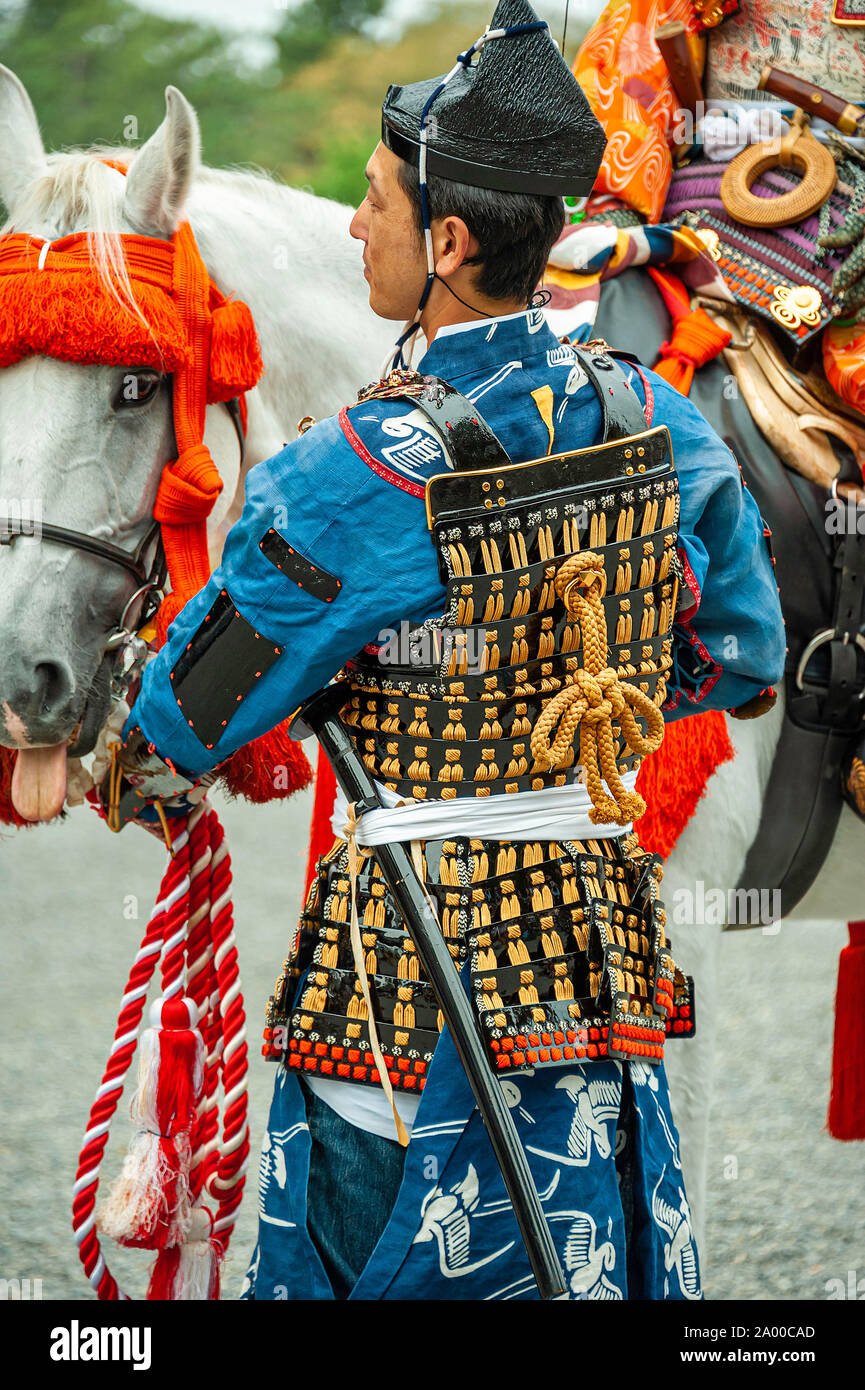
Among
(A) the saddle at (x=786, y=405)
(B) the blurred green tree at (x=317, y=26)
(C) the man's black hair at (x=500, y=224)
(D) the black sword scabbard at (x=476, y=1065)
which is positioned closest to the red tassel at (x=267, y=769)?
(D) the black sword scabbard at (x=476, y=1065)

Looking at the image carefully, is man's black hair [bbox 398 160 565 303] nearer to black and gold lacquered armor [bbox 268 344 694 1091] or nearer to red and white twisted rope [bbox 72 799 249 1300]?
black and gold lacquered armor [bbox 268 344 694 1091]

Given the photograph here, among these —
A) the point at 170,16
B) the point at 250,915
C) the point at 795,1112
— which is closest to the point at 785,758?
the point at 795,1112

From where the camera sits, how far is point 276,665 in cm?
136

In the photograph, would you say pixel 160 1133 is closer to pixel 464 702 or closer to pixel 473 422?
pixel 464 702

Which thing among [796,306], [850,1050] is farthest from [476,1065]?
[850,1050]

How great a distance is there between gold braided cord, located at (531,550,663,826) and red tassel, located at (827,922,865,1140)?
1833mm

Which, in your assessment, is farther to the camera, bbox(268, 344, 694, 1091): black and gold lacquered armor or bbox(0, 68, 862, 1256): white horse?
bbox(0, 68, 862, 1256): white horse

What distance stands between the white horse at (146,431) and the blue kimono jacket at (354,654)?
1.64 feet

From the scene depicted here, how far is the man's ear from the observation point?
1384mm

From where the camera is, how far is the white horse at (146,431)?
6.15 feet

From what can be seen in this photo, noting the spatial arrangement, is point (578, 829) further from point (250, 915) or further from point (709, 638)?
point (250, 915)

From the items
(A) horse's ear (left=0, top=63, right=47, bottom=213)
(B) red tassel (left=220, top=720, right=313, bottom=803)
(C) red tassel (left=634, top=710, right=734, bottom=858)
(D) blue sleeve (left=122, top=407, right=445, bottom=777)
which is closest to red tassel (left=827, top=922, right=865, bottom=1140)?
(C) red tassel (left=634, top=710, right=734, bottom=858)

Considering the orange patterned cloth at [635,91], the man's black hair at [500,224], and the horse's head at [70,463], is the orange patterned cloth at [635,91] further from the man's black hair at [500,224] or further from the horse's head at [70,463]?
the man's black hair at [500,224]
